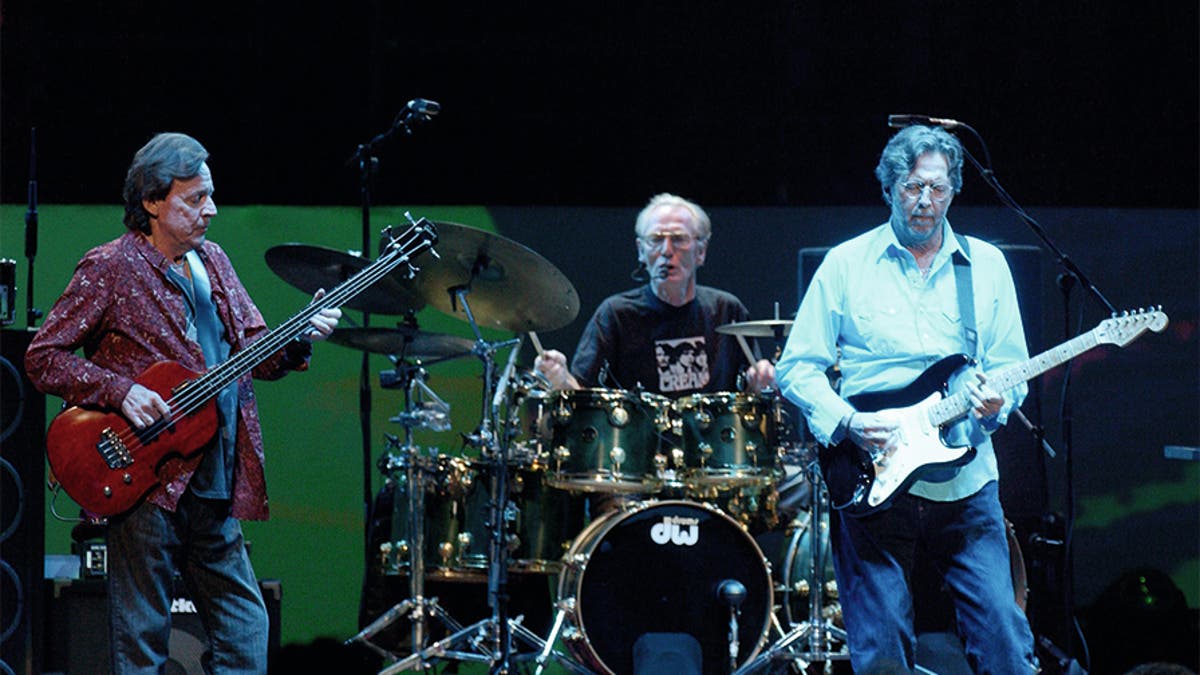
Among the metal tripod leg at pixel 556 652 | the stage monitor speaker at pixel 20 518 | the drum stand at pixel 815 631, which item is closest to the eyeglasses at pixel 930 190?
the drum stand at pixel 815 631

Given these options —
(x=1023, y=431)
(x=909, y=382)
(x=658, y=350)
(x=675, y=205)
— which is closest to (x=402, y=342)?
(x=658, y=350)

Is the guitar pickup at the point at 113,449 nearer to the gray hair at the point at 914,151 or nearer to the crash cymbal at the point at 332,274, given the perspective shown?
the crash cymbal at the point at 332,274

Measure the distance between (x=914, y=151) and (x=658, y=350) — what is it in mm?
2315

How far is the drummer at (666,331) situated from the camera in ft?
21.7

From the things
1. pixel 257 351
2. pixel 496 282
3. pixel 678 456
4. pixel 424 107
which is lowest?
pixel 678 456

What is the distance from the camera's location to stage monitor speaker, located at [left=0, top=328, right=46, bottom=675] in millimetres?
4801

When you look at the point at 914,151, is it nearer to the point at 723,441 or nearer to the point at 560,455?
the point at 723,441


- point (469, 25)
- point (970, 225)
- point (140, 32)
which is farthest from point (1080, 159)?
point (140, 32)

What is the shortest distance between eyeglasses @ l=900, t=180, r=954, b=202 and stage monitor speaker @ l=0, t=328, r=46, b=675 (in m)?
3.01

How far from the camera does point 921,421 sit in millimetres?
4348

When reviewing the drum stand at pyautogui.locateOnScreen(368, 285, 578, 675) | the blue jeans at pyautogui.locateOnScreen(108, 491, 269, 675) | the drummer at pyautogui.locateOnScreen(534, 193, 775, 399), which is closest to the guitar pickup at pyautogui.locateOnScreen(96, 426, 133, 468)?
the blue jeans at pyautogui.locateOnScreen(108, 491, 269, 675)

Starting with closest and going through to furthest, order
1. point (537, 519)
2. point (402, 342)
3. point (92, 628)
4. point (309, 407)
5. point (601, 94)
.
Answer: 1. point (92, 628)
2. point (402, 342)
3. point (537, 519)
4. point (309, 407)
5. point (601, 94)

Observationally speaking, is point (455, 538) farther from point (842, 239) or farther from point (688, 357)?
point (842, 239)

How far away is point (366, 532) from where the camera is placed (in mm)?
6918
